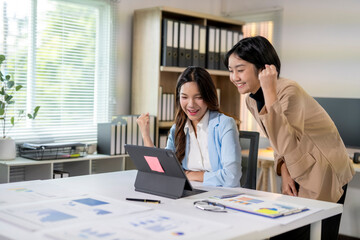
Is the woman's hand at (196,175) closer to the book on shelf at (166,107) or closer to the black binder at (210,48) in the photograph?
the book on shelf at (166,107)

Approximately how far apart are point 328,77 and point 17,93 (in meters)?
2.49

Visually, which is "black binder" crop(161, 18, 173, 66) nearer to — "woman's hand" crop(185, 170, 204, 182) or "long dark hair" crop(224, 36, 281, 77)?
"woman's hand" crop(185, 170, 204, 182)

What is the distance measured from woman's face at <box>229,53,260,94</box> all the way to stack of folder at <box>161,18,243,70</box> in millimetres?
1975

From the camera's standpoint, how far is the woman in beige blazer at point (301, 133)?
6.08 ft

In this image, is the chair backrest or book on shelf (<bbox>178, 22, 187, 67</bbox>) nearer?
the chair backrest

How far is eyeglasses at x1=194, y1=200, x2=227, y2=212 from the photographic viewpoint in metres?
1.66

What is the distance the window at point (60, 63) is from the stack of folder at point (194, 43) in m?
0.49

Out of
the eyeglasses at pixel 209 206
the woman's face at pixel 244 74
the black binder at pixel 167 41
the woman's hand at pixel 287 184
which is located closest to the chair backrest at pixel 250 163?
the woman's hand at pixel 287 184

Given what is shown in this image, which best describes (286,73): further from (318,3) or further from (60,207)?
(60,207)

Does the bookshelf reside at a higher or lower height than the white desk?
higher

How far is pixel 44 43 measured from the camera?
3662 millimetres

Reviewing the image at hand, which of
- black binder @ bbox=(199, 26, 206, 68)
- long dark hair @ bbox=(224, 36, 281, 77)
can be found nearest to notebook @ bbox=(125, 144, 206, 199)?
long dark hair @ bbox=(224, 36, 281, 77)

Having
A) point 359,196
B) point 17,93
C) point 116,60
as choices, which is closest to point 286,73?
point 359,196

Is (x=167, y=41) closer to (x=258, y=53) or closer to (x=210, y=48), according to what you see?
(x=210, y=48)
